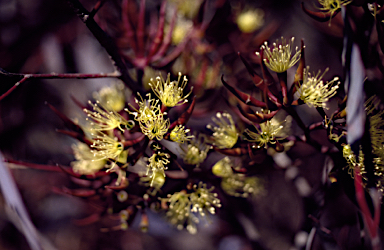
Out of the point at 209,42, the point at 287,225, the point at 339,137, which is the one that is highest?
the point at 209,42

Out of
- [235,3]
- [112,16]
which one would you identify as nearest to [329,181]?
[235,3]

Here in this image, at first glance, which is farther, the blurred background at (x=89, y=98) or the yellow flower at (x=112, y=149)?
the blurred background at (x=89, y=98)

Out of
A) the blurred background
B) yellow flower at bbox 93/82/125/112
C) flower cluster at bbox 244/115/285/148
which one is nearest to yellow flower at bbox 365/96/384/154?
flower cluster at bbox 244/115/285/148

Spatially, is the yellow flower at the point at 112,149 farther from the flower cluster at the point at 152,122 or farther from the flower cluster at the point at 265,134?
the flower cluster at the point at 265,134

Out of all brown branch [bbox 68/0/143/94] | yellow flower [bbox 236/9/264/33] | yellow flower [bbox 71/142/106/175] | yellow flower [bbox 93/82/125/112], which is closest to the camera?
brown branch [bbox 68/0/143/94]

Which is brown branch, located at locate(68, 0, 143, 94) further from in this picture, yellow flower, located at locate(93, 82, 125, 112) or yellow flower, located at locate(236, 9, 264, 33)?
yellow flower, located at locate(236, 9, 264, 33)

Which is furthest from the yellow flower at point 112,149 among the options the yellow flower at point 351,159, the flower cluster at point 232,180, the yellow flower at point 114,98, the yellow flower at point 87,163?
the yellow flower at point 351,159

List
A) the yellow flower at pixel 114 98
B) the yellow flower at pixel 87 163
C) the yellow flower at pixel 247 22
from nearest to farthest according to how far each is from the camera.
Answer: the yellow flower at pixel 87 163 → the yellow flower at pixel 114 98 → the yellow flower at pixel 247 22

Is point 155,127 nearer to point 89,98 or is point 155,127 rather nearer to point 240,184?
point 240,184

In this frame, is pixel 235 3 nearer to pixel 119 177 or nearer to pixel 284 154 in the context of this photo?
pixel 284 154

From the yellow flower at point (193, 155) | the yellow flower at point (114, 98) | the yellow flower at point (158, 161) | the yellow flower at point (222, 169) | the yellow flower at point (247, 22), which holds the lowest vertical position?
the yellow flower at point (222, 169)

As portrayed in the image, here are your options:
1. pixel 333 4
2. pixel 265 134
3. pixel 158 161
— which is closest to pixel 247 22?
pixel 333 4
